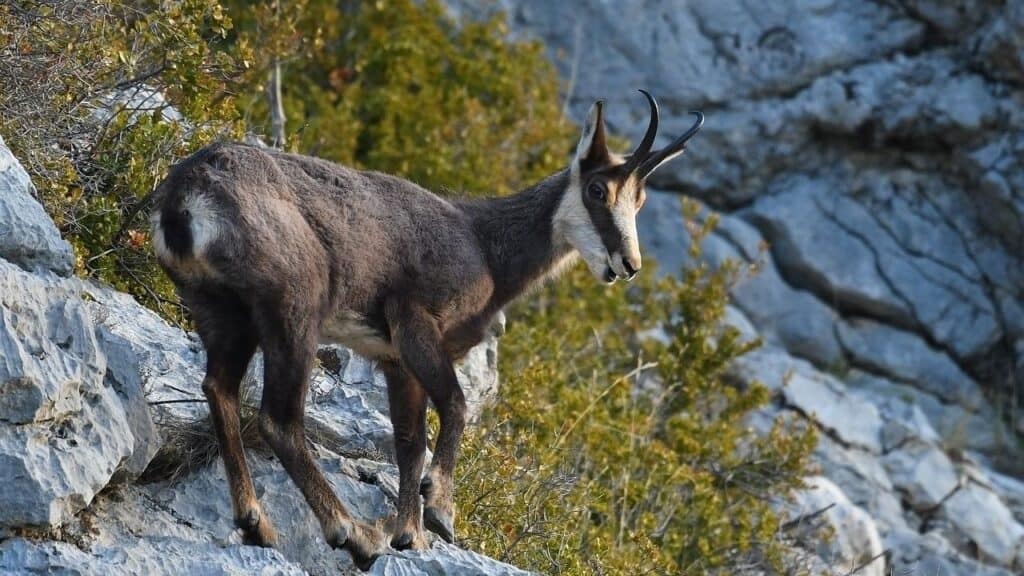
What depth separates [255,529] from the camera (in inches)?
266

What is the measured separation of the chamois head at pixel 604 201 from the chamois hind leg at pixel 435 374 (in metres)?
1.33

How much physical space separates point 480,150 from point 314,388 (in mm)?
6508

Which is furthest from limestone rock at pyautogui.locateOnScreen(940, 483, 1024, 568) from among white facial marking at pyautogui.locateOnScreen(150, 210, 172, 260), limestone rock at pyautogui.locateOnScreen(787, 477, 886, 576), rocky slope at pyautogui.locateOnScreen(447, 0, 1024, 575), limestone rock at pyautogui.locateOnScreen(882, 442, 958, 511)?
white facial marking at pyautogui.locateOnScreen(150, 210, 172, 260)

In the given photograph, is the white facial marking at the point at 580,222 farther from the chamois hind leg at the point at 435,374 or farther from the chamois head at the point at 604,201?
the chamois hind leg at the point at 435,374

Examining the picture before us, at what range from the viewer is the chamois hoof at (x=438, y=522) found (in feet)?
23.9

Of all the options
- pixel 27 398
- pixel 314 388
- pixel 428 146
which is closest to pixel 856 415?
pixel 428 146

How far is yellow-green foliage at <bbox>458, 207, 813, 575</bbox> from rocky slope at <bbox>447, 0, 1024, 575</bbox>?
2.20m

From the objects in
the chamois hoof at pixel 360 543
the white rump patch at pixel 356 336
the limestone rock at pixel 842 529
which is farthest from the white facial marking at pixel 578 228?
the limestone rock at pixel 842 529

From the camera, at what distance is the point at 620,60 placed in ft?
56.2

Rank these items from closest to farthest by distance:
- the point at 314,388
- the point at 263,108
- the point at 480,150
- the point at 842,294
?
the point at 314,388, the point at 263,108, the point at 480,150, the point at 842,294

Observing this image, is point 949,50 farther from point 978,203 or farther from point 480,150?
point 480,150

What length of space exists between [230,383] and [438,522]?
1.22m

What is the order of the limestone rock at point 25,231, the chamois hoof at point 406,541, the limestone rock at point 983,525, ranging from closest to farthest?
the limestone rock at point 25,231 → the chamois hoof at point 406,541 → the limestone rock at point 983,525

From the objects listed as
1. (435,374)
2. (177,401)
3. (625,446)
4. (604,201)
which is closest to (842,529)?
(625,446)
